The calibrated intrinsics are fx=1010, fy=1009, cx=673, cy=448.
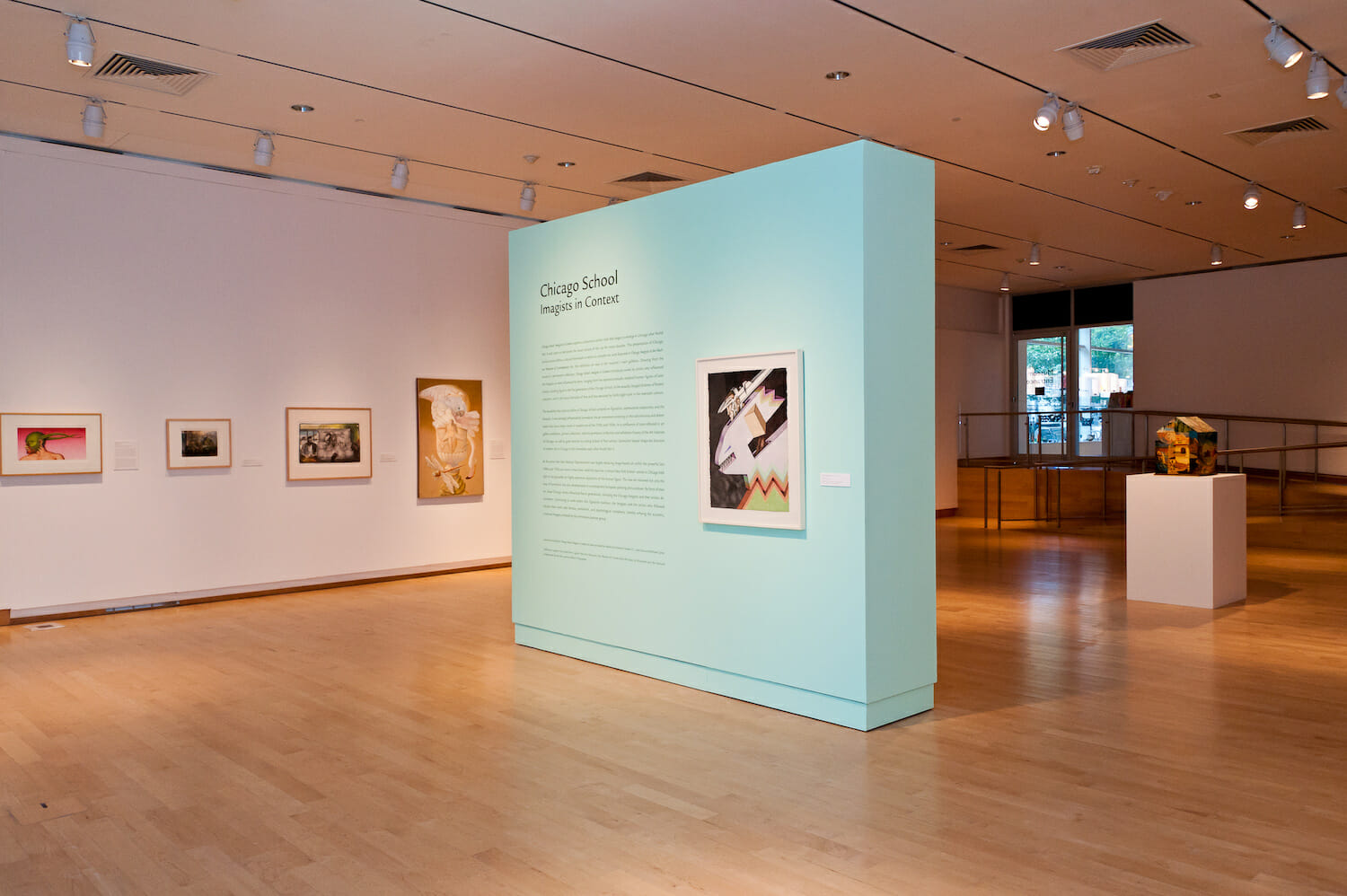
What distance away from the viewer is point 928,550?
5.78 m

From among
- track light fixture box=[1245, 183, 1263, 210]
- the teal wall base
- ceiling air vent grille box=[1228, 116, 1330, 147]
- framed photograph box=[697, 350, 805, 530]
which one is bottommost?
the teal wall base

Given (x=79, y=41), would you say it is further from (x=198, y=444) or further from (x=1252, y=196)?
(x=1252, y=196)

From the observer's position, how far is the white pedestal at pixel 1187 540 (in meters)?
8.65

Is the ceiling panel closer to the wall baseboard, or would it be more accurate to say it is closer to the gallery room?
the gallery room

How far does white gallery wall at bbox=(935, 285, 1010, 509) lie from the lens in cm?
1808

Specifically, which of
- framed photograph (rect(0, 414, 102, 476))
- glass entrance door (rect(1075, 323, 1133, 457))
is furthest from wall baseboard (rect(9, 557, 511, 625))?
glass entrance door (rect(1075, 323, 1133, 457))

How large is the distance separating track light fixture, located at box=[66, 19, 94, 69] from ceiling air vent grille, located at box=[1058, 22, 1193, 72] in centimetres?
630

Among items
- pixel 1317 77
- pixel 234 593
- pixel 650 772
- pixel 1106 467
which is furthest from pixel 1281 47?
pixel 1106 467

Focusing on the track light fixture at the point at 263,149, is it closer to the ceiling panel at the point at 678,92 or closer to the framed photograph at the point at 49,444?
the ceiling panel at the point at 678,92

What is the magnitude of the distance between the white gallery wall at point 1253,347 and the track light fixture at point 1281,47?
11391 millimetres

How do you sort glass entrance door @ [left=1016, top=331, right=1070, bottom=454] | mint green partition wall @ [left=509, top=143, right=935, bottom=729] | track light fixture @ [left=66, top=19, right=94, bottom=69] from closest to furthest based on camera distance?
mint green partition wall @ [left=509, top=143, right=935, bottom=729] < track light fixture @ [left=66, top=19, right=94, bottom=69] < glass entrance door @ [left=1016, top=331, right=1070, bottom=454]

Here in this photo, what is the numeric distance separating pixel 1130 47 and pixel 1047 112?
96 cm

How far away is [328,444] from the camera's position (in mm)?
10703

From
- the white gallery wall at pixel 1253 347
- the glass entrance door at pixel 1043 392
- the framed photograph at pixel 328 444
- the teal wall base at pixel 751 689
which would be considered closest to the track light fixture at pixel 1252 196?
the white gallery wall at pixel 1253 347
